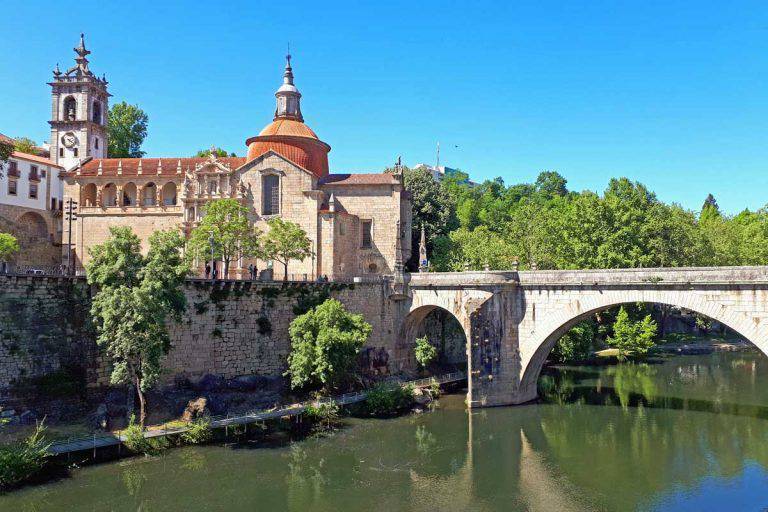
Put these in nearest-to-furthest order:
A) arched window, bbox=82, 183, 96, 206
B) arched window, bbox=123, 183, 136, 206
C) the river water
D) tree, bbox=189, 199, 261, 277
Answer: the river water < tree, bbox=189, 199, 261, 277 < arched window, bbox=82, 183, 96, 206 < arched window, bbox=123, 183, 136, 206

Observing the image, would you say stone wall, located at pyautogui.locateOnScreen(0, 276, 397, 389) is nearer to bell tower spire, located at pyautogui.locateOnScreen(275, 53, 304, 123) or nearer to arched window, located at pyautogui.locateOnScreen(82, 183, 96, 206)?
bell tower spire, located at pyautogui.locateOnScreen(275, 53, 304, 123)

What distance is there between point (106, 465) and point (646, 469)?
82.1ft

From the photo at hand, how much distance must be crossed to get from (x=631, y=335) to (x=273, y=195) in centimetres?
3357

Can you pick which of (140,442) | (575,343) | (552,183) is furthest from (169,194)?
(552,183)

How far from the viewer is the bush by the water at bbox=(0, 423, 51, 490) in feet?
82.9

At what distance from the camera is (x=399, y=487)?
88.9 ft

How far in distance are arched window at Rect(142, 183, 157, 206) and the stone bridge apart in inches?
1154

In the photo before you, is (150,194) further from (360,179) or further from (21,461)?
(21,461)

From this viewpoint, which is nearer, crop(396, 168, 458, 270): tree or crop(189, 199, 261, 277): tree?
crop(189, 199, 261, 277): tree

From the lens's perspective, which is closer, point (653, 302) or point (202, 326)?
point (653, 302)

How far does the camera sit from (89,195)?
2355 inches

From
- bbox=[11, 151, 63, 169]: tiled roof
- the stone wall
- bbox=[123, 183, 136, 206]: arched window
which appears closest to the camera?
the stone wall

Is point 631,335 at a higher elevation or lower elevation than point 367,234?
lower

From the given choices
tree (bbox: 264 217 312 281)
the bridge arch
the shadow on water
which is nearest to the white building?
tree (bbox: 264 217 312 281)
